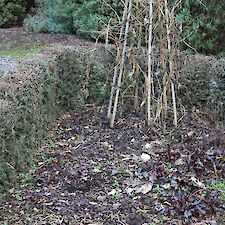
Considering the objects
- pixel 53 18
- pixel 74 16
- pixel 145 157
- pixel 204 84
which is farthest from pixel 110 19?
pixel 53 18

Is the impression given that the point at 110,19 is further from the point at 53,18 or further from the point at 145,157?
the point at 53,18

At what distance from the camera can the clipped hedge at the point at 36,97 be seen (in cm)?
385

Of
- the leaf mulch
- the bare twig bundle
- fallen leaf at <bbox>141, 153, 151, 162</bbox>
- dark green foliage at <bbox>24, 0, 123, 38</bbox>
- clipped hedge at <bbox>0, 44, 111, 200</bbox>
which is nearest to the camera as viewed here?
the leaf mulch

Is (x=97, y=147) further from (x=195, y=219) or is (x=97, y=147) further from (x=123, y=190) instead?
(x=195, y=219)

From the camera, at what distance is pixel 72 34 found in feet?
32.9

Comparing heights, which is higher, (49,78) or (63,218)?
(49,78)

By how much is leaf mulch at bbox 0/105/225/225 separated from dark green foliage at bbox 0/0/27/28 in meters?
7.60

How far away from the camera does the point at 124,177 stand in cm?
413

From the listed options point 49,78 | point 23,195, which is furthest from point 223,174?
point 49,78

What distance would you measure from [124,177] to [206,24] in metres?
3.98

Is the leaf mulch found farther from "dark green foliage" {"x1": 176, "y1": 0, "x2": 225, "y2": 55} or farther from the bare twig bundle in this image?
"dark green foliage" {"x1": 176, "y1": 0, "x2": 225, "y2": 55}

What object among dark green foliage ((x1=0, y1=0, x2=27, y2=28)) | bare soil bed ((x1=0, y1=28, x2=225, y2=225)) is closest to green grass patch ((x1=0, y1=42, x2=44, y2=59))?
dark green foliage ((x1=0, y1=0, x2=27, y2=28))

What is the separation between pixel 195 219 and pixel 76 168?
50.0 inches

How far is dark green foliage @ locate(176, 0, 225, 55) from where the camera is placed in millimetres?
7273
